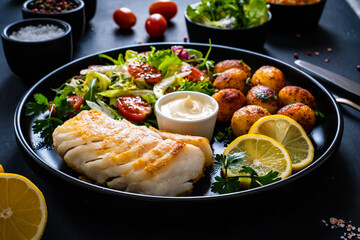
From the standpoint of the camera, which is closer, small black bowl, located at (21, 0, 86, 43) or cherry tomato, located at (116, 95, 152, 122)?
cherry tomato, located at (116, 95, 152, 122)

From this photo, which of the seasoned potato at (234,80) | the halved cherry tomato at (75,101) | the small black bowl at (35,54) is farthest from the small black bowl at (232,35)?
the halved cherry tomato at (75,101)

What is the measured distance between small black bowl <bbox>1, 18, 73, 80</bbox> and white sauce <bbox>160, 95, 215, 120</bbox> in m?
1.52

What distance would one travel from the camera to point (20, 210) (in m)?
2.16

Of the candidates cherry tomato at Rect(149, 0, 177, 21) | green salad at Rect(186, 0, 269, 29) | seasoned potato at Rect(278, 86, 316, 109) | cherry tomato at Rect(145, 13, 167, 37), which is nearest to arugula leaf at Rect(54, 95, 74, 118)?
seasoned potato at Rect(278, 86, 316, 109)

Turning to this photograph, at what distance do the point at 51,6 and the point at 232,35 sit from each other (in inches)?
90.9

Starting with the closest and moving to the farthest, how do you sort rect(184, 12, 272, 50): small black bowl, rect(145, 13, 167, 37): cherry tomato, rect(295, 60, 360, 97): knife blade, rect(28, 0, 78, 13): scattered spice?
rect(295, 60, 360, 97): knife blade
rect(184, 12, 272, 50): small black bowl
rect(28, 0, 78, 13): scattered spice
rect(145, 13, 167, 37): cherry tomato

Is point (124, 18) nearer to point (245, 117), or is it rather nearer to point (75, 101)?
point (75, 101)

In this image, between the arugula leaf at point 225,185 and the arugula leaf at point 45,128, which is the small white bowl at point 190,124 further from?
the arugula leaf at point 45,128

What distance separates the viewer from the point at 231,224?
2.45 metres

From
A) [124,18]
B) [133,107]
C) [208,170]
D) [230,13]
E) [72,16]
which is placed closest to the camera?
[208,170]

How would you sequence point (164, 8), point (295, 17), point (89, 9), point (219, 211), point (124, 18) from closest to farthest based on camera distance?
point (219, 211), point (295, 17), point (124, 18), point (89, 9), point (164, 8)

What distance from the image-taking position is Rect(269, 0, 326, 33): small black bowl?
5215 mm

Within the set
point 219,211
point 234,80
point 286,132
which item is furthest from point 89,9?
point 219,211

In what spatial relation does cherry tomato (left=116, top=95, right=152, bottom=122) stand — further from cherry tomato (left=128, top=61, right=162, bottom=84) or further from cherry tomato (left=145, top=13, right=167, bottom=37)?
cherry tomato (left=145, top=13, right=167, bottom=37)
